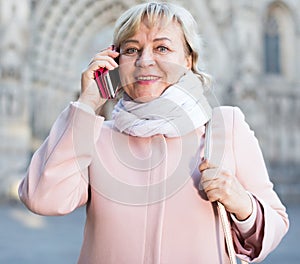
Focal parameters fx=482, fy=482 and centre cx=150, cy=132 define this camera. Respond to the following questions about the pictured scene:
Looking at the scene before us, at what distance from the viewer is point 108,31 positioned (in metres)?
15.2

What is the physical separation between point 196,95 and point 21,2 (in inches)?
486

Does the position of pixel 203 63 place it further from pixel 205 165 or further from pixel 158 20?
pixel 205 165

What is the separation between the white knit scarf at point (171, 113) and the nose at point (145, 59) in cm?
9

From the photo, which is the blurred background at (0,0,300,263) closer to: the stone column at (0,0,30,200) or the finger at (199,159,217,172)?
the stone column at (0,0,30,200)

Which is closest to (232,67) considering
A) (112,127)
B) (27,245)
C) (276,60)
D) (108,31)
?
(276,60)

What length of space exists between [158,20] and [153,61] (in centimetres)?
12

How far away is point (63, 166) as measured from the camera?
1.36 metres

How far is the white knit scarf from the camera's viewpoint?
1326 mm

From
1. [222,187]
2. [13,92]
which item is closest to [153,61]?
[222,187]

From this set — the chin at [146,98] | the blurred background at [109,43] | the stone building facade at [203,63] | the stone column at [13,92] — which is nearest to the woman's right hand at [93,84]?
the chin at [146,98]

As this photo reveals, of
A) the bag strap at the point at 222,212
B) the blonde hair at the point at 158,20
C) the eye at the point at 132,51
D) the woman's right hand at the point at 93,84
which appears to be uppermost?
the blonde hair at the point at 158,20

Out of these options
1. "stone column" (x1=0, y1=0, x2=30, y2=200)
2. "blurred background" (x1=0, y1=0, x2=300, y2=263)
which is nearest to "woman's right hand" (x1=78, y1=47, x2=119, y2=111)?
"blurred background" (x1=0, y1=0, x2=300, y2=263)

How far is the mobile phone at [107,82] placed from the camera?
1.39m

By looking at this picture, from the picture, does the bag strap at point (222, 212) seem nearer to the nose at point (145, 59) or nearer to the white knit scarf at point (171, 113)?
the white knit scarf at point (171, 113)
